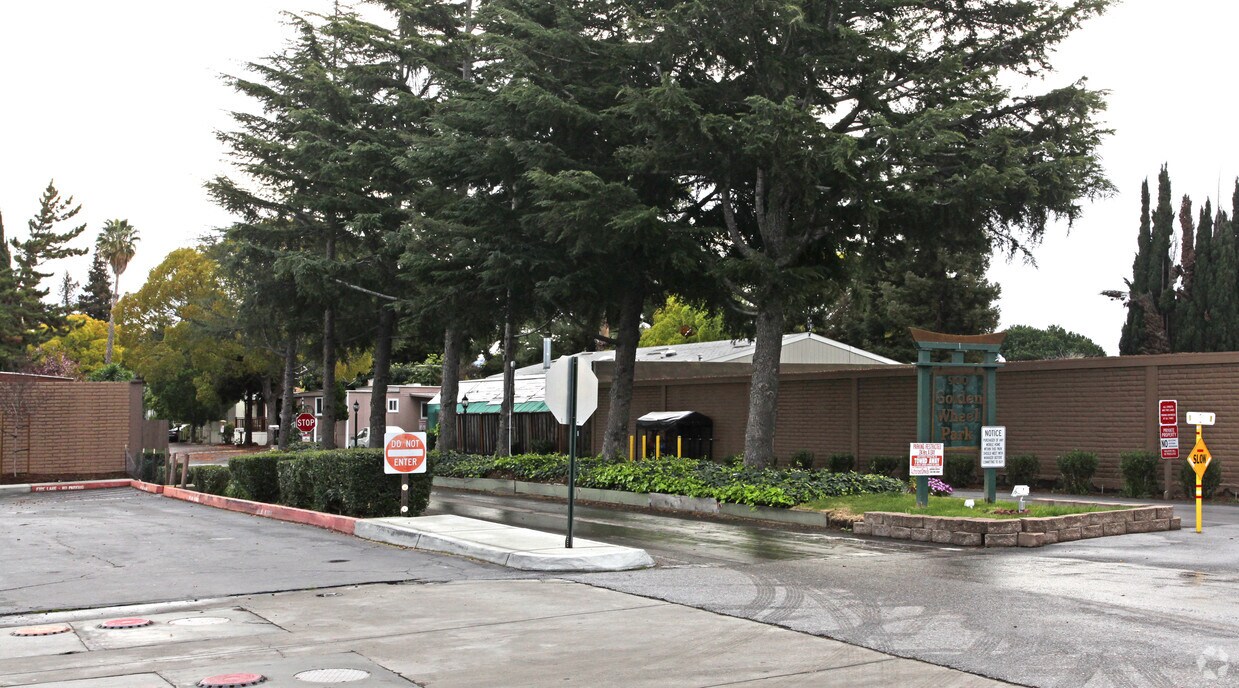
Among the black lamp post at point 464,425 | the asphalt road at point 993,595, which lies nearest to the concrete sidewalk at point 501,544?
the asphalt road at point 993,595

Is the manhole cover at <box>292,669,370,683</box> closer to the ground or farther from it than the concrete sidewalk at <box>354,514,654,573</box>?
closer to the ground

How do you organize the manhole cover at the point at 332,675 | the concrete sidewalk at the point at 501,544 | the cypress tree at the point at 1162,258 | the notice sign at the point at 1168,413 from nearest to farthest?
the manhole cover at the point at 332,675 → the concrete sidewalk at the point at 501,544 → the notice sign at the point at 1168,413 → the cypress tree at the point at 1162,258

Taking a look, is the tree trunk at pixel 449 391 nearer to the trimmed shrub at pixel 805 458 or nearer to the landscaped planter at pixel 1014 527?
the trimmed shrub at pixel 805 458

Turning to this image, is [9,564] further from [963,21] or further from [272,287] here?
[272,287]

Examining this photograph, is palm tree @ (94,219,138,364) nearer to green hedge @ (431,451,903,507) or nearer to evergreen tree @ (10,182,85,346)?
evergreen tree @ (10,182,85,346)

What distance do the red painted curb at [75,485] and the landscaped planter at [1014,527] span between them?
2589 centimetres

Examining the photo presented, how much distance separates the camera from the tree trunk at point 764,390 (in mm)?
24062

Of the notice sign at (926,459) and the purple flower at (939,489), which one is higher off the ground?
the notice sign at (926,459)

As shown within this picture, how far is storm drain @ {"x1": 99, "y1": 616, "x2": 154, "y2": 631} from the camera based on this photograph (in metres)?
9.87

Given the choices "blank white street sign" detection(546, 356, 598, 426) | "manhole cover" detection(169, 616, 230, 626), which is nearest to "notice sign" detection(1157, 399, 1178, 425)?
"blank white street sign" detection(546, 356, 598, 426)

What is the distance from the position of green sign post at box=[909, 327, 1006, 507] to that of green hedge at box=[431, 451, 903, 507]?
2.37 metres

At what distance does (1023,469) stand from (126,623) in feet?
71.7

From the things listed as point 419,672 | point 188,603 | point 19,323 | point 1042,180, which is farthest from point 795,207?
point 19,323

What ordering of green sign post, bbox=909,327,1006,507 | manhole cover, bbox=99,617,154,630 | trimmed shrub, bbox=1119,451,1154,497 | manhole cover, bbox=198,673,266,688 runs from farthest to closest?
trimmed shrub, bbox=1119,451,1154,497 → green sign post, bbox=909,327,1006,507 → manhole cover, bbox=99,617,154,630 → manhole cover, bbox=198,673,266,688
